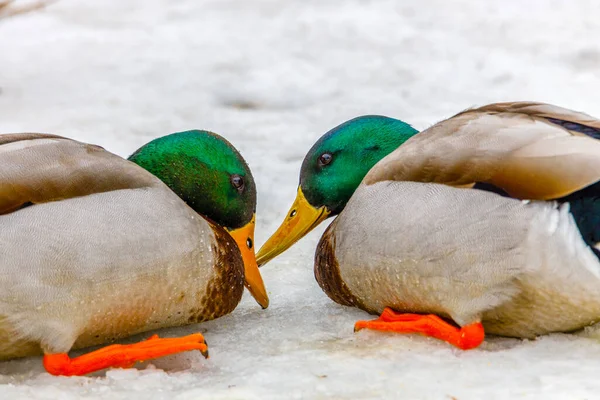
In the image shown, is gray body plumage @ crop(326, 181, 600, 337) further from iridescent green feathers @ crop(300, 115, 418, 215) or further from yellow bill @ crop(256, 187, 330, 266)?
yellow bill @ crop(256, 187, 330, 266)

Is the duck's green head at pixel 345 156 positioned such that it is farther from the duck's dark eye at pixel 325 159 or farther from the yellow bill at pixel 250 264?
the yellow bill at pixel 250 264

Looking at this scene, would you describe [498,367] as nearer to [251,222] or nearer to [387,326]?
[387,326]

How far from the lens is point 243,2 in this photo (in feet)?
26.5

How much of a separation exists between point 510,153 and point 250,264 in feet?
4.36

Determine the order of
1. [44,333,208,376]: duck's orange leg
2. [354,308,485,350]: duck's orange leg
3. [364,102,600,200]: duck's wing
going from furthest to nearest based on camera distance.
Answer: [354,308,485,350]: duck's orange leg → [44,333,208,376]: duck's orange leg → [364,102,600,200]: duck's wing

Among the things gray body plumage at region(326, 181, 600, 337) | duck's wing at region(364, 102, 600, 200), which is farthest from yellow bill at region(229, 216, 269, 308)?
duck's wing at region(364, 102, 600, 200)

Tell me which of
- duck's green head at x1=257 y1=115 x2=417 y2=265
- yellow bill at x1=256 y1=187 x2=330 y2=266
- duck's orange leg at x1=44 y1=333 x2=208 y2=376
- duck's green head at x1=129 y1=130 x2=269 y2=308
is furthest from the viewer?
yellow bill at x1=256 y1=187 x2=330 y2=266

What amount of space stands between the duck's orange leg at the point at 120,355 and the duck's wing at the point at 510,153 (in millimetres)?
948

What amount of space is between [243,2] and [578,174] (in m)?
5.19

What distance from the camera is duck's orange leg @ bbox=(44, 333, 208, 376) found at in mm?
3430

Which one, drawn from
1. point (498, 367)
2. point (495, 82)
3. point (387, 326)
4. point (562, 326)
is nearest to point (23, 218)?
point (387, 326)

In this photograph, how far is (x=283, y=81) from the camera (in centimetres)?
689

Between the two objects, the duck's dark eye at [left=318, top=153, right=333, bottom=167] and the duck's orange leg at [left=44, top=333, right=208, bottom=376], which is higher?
the duck's dark eye at [left=318, top=153, right=333, bottom=167]

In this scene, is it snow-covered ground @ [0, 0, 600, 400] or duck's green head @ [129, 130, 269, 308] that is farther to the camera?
duck's green head @ [129, 130, 269, 308]
